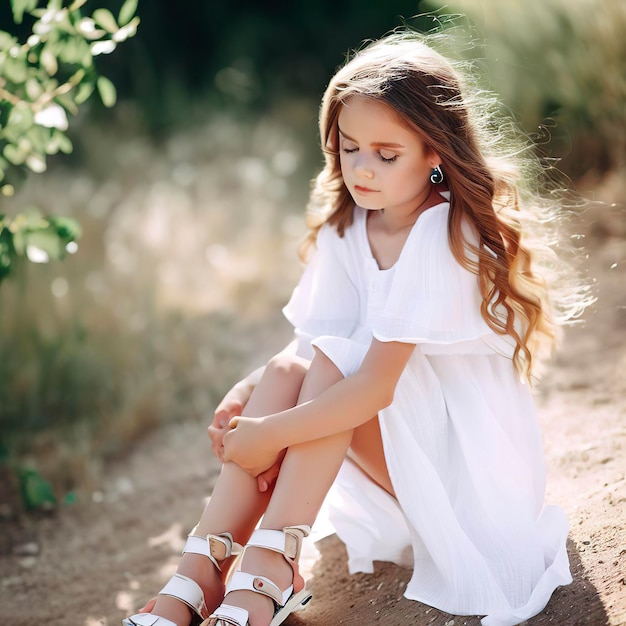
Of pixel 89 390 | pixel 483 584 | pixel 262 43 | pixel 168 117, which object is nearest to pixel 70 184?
pixel 168 117

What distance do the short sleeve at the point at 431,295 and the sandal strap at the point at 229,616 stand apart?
64cm

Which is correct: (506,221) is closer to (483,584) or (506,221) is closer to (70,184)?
(483,584)

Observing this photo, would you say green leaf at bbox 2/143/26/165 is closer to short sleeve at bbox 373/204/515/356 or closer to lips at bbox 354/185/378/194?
lips at bbox 354/185/378/194

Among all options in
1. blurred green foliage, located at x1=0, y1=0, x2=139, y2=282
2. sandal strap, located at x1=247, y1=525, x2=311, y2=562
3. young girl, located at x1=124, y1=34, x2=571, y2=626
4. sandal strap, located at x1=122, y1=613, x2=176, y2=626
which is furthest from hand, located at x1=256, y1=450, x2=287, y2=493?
blurred green foliage, located at x1=0, y1=0, x2=139, y2=282

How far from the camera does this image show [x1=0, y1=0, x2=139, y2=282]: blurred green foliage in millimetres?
2297

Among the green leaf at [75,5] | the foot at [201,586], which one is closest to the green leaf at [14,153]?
the green leaf at [75,5]

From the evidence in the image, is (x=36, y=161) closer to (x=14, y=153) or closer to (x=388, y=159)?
(x=14, y=153)

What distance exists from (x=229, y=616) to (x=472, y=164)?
1095 millimetres

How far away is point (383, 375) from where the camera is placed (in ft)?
5.99

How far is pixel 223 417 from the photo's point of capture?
6.79 ft

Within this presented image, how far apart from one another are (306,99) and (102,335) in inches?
142

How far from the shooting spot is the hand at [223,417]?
6.64 feet

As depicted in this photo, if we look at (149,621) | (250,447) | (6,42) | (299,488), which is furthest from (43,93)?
(149,621)

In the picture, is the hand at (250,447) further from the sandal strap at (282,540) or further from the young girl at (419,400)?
the sandal strap at (282,540)
